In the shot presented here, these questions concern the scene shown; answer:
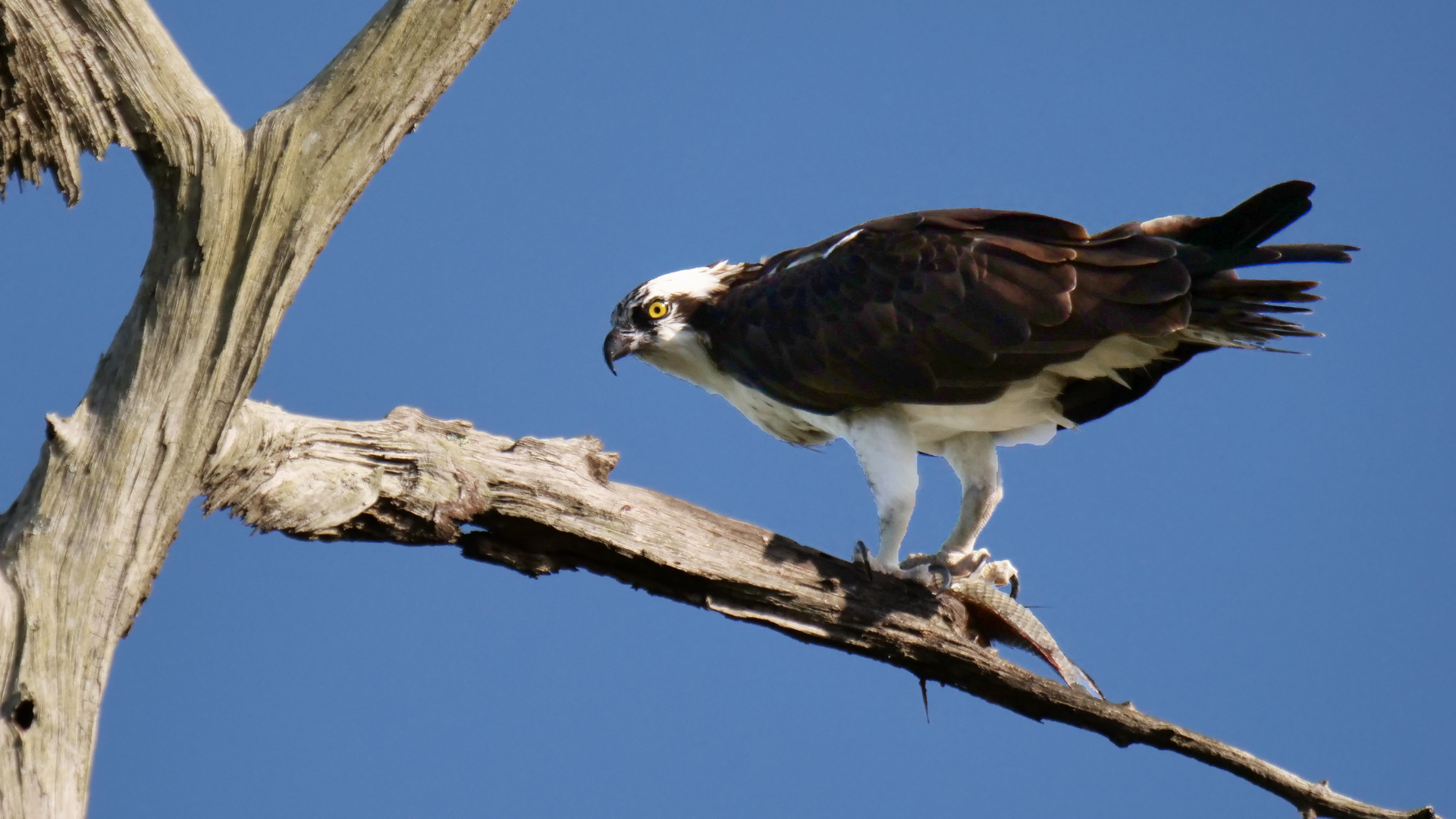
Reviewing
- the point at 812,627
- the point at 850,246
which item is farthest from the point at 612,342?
the point at 812,627

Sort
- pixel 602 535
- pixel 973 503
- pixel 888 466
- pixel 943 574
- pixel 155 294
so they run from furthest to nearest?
1. pixel 973 503
2. pixel 888 466
3. pixel 943 574
4. pixel 602 535
5. pixel 155 294

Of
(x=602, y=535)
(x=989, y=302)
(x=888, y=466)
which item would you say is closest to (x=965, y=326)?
(x=989, y=302)

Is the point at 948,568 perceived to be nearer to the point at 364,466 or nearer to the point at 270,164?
the point at 364,466

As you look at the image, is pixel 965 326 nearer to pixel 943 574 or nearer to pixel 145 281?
pixel 943 574

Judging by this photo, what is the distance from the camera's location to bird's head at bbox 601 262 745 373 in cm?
636

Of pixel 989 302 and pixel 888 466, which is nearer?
pixel 989 302

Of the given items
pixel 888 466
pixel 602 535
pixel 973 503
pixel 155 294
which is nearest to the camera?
pixel 155 294

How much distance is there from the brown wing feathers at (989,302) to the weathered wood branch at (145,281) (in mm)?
2501

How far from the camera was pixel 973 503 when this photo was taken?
247 inches

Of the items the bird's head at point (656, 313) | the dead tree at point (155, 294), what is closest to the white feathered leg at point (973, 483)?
the bird's head at point (656, 313)

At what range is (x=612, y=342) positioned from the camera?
252 inches

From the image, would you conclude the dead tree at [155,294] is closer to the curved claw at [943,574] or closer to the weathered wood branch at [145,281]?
the weathered wood branch at [145,281]

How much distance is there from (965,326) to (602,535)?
1.86 metres

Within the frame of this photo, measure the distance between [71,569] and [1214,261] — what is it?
433 cm
